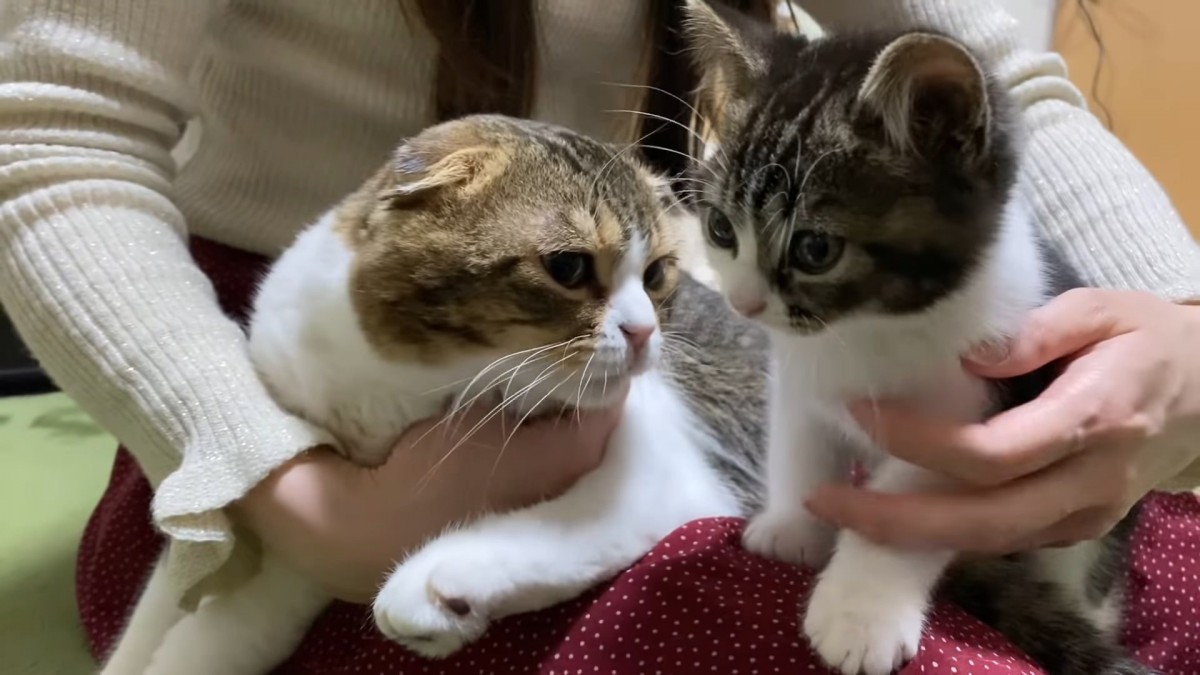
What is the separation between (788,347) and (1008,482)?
194 mm

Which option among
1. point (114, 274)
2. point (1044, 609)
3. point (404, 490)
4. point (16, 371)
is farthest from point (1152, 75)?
point (16, 371)

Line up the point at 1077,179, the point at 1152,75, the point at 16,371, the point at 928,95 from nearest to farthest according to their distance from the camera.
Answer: the point at 928,95
the point at 1077,179
the point at 16,371
the point at 1152,75

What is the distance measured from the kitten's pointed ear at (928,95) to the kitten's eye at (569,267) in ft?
0.83

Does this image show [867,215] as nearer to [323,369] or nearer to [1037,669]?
[1037,669]

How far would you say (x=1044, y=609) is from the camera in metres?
0.82

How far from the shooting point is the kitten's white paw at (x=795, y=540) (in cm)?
87

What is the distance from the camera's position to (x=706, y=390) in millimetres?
1136

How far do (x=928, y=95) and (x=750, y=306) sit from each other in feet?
0.62

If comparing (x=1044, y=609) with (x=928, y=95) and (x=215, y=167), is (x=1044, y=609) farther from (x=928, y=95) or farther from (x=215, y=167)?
(x=215, y=167)

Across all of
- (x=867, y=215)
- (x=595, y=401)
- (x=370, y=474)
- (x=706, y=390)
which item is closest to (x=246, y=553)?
(x=370, y=474)

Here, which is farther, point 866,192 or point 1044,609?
point 1044,609

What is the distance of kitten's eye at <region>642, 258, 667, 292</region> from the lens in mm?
923

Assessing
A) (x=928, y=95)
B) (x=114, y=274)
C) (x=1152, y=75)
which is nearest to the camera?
(x=928, y=95)

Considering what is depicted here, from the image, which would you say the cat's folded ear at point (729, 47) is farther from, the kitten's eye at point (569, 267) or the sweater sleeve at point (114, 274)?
the sweater sleeve at point (114, 274)
